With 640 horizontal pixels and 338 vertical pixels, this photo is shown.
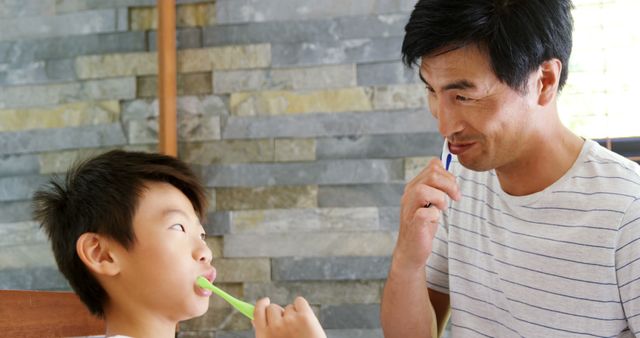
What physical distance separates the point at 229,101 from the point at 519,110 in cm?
116

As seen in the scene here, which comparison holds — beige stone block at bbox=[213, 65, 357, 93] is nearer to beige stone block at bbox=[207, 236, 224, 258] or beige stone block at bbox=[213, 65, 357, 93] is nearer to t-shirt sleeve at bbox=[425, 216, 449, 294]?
beige stone block at bbox=[207, 236, 224, 258]

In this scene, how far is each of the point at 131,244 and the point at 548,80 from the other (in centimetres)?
72

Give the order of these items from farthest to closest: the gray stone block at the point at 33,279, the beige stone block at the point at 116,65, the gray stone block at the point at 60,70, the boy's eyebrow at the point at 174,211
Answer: the beige stone block at the point at 116,65 → the gray stone block at the point at 60,70 → the gray stone block at the point at 33,279 → the boy's eyebrow at the point at 174,211

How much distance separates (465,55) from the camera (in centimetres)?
120

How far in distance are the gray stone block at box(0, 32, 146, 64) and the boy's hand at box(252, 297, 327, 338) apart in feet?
3.15

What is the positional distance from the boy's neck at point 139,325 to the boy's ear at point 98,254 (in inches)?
2.8

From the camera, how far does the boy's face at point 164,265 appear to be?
3.88 ft

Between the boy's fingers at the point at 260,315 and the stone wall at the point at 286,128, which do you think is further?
the stone wall at the point at 286,128

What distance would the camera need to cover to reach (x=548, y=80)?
4.13 ft

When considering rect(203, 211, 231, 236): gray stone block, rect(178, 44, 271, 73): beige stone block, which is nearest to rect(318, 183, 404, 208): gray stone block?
rect(203, 211, 231, 236): gray stone block

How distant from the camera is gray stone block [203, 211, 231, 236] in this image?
222 cm

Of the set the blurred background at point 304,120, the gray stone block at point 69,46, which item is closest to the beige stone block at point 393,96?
the blurred background at point 304,120

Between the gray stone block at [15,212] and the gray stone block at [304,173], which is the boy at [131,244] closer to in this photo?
the gray stone block at [15,212]

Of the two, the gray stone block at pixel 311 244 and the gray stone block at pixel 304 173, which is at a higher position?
the gray stone block at pixel 304 173
